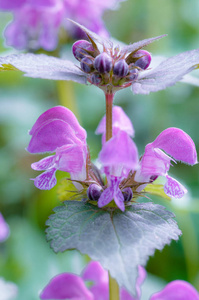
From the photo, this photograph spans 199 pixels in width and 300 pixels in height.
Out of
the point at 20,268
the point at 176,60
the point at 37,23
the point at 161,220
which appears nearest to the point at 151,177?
the point at 161,220

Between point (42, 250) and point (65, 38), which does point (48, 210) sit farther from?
point (65, 38)

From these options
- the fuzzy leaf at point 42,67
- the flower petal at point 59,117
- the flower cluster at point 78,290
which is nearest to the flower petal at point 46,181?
the flower petal at point 59,117

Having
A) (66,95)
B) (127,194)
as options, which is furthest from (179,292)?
(66,95)

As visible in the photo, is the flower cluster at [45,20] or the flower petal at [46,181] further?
the flower cluster at [45,20]

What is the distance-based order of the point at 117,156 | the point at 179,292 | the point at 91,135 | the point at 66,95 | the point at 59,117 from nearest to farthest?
1. the point at 117,156
2. the point at 59,117
3. the point at 179,292
4. the point at 66,95
5. the point at 91,135

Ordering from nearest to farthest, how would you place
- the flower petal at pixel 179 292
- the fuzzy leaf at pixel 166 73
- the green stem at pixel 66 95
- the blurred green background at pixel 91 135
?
the fuzzy leaf at pixel 166 73 < the flower petal at pixel 179 292 < the blurred green background at pixel 91 135 < the green stem at pixel 66 95

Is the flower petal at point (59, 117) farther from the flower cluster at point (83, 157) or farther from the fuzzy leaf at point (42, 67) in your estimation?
the fuzzy leaf at point (42, 67)

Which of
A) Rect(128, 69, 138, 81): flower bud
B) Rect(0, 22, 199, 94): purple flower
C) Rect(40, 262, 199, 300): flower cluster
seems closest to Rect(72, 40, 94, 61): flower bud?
Rect(0, 22, 199, 94): purple flower

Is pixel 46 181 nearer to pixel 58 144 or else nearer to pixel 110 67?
pixel 58 144
